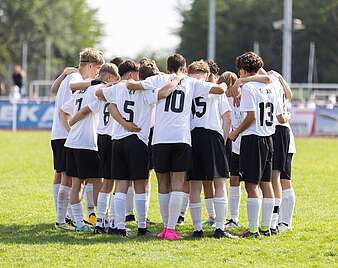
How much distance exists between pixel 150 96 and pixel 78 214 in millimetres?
1842

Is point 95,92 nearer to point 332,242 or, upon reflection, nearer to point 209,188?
point 209,188

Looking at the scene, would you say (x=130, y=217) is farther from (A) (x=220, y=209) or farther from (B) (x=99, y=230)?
(A) (x=220, y=209)

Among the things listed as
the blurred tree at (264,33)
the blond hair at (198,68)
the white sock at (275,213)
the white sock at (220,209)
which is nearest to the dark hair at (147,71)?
the blond hair at (198,68)

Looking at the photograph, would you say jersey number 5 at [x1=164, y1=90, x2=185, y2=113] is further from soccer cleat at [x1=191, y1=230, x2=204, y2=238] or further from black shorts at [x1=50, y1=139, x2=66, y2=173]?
black shorts at [x1=50, y1=139, x2=66, y2=173]

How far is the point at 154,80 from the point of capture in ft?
33.7

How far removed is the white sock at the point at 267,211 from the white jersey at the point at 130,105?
159 cm

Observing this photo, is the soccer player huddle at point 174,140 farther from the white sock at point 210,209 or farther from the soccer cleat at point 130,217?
the soccer cleat at point 130,217

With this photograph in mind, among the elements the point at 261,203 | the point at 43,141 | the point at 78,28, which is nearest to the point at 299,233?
the point at 261,203

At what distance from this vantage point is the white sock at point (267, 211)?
10.4m

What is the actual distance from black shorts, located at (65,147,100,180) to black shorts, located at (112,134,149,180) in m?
0.56

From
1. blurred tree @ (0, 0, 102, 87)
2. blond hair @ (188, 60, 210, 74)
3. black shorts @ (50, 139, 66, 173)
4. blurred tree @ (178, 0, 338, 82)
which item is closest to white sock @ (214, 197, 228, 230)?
blond hair @ (188, 60, 210, 74)

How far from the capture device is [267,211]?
34.3 ft

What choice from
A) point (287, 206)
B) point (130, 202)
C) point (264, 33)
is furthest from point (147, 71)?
point (264, 33)

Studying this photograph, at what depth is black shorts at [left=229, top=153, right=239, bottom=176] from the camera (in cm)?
1136
